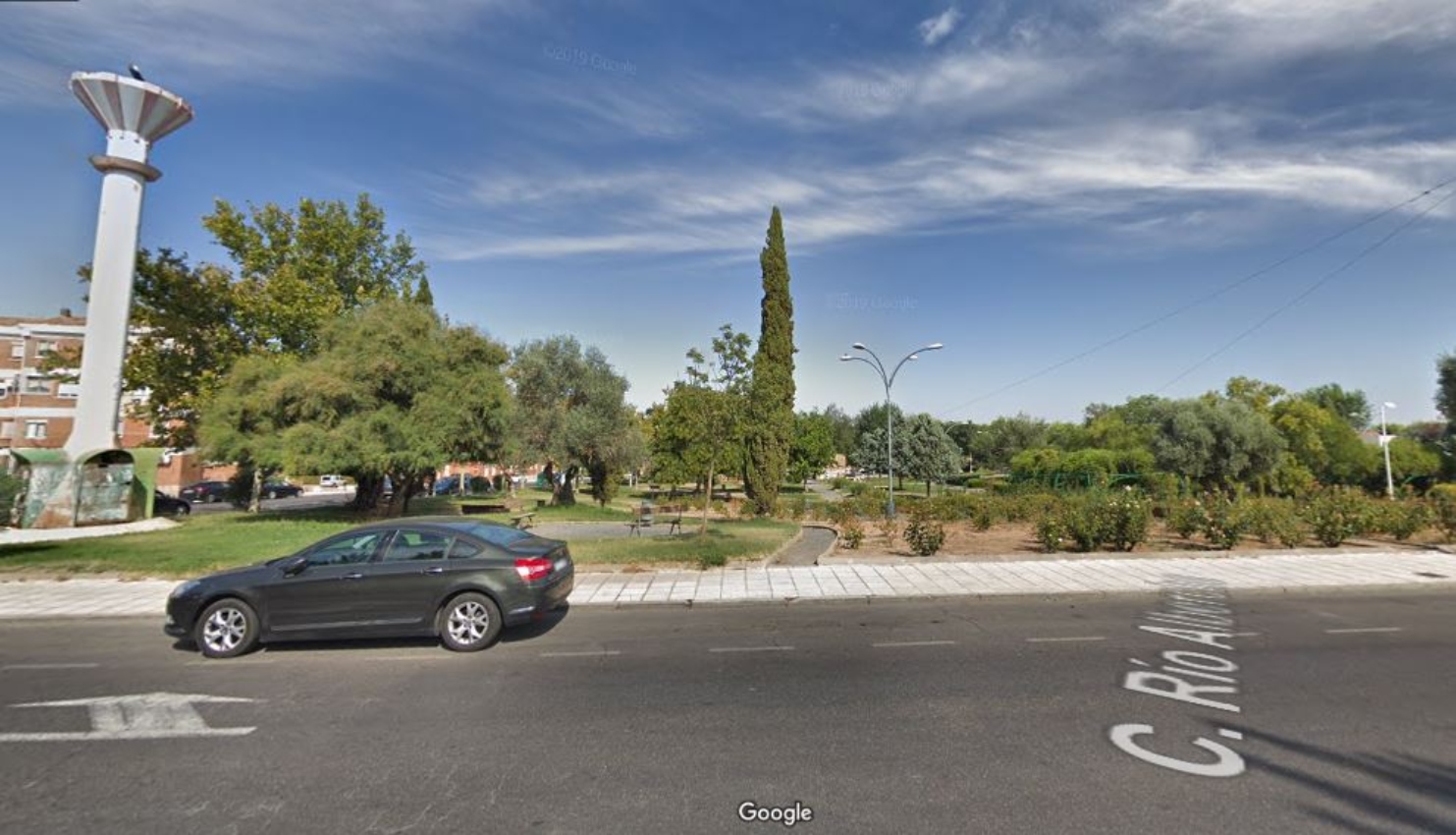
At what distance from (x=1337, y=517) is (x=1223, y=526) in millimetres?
2864

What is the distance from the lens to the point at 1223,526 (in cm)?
1491

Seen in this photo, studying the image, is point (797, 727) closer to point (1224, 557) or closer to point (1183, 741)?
point (1183, 741)

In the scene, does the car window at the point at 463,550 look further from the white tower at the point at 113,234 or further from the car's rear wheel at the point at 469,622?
the white tower at the point at 113,234

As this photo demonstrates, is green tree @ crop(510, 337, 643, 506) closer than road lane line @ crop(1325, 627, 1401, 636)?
No

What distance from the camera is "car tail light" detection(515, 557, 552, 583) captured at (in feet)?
25.5

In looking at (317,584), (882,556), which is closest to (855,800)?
(317,584)

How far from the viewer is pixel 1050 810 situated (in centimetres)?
378

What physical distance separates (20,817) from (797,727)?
5125 millimetres

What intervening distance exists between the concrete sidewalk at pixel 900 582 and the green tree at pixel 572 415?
2003 centimetres

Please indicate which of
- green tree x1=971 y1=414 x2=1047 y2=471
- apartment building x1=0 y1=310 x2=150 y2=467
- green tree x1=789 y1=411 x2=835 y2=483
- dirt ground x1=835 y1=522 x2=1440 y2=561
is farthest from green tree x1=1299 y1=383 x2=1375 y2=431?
apartment building x1=0 y1=310 x2=150 y2=467

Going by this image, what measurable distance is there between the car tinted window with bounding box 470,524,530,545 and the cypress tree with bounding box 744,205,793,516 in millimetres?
19674

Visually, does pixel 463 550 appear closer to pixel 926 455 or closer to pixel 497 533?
pixel 497 533

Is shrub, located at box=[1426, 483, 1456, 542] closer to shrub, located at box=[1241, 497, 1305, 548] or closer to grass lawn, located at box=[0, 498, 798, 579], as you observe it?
shrub, located at box=[1241, 497, 1305, 548]

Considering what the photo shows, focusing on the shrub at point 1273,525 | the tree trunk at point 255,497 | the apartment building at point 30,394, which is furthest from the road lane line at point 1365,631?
the apartment building at point 30,394
